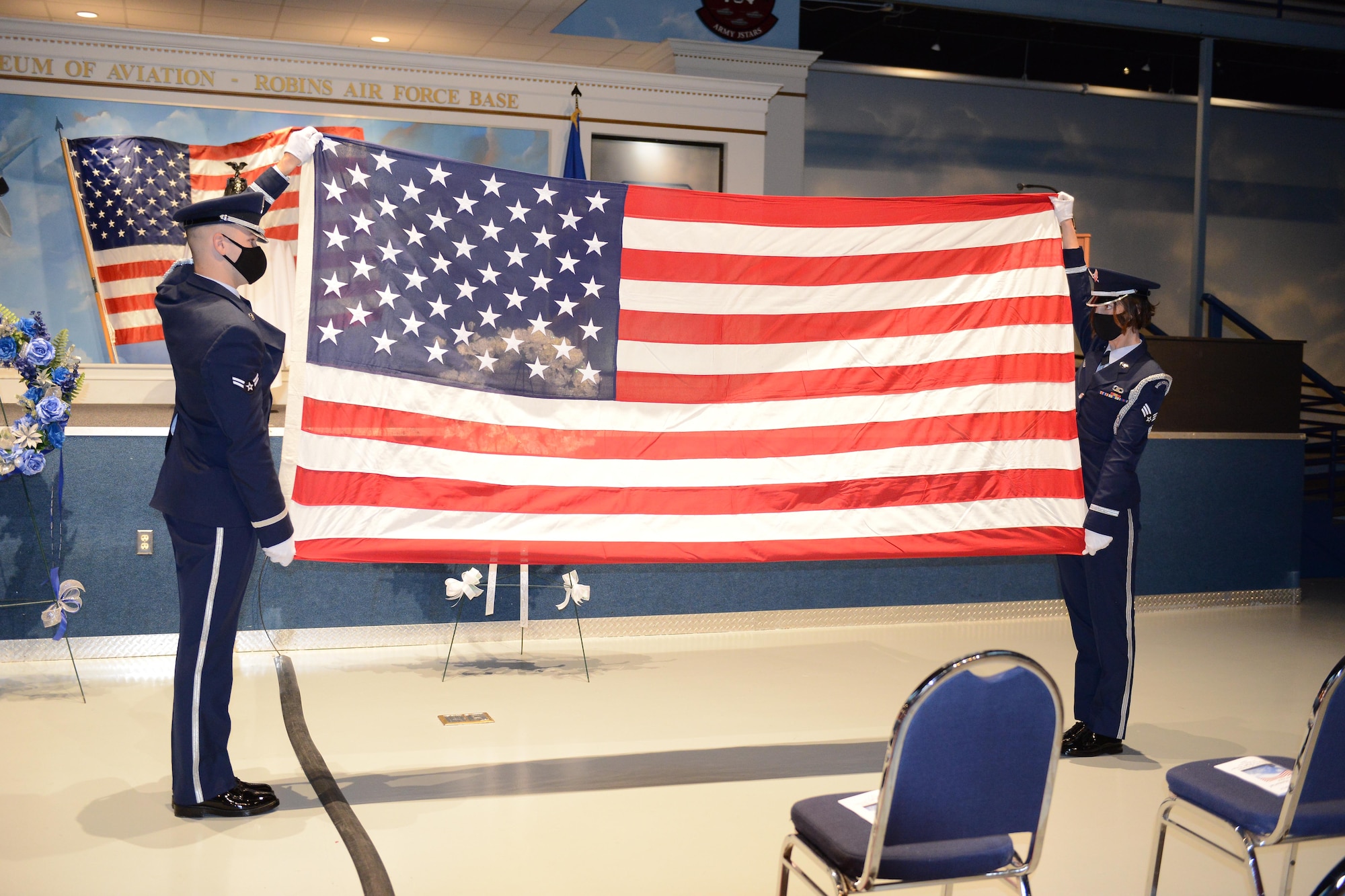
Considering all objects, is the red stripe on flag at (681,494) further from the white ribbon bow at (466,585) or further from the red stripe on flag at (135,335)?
the red stripe on flag at (135,335)

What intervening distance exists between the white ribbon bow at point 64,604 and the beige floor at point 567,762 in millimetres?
280

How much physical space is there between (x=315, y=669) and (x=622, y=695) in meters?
1.40

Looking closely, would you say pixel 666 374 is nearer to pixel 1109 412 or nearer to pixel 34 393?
pixel 1109 412

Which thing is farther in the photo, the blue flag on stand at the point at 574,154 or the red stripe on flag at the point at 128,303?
the blue flag on stand at the point at 574,154

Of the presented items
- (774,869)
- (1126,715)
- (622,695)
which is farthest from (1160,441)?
(774,869)

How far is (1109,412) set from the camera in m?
3.85

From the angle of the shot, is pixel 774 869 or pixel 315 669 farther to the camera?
pixel 315 669

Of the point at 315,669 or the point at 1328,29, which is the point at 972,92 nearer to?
the point at 1328,29

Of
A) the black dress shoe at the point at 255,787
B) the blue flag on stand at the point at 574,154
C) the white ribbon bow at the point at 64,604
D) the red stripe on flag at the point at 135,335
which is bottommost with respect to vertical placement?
the black dress shoe at the point at 255,787

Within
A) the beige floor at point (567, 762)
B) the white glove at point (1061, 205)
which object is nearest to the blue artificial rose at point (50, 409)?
the beige floor at point (567, 762)

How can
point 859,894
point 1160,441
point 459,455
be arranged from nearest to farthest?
point 859,894
point 459,455
point 1160,441

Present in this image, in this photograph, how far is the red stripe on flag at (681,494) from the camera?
3.19 metres

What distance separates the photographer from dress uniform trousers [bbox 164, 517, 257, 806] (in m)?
2.98

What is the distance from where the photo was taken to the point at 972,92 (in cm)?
1124
